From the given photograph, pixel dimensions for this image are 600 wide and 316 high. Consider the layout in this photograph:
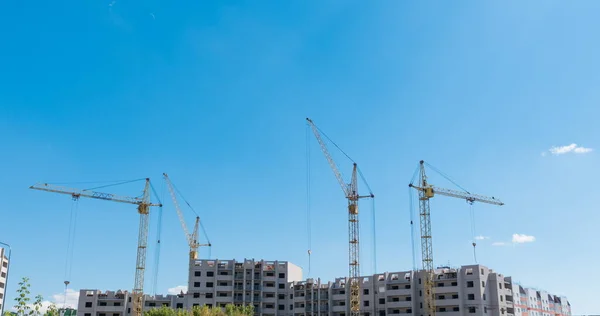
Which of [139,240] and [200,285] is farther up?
[139,240]

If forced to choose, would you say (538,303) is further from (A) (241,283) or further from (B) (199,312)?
(B) (199,312)

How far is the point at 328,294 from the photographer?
15938 centimetres

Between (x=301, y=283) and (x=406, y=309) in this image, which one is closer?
(x=406, y=309)

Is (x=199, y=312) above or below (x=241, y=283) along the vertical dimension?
below

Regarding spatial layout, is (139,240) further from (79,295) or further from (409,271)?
(409,271)

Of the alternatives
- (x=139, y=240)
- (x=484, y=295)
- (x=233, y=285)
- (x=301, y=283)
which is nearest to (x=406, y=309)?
(x=484, y=295)

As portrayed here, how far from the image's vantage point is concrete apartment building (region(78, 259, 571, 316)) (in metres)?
144

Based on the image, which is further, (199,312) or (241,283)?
(241,283)


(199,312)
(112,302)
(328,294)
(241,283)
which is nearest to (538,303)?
(328,294)

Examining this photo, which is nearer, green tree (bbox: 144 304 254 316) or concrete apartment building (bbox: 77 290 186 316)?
green tree (bbox: 144 304 254 316)

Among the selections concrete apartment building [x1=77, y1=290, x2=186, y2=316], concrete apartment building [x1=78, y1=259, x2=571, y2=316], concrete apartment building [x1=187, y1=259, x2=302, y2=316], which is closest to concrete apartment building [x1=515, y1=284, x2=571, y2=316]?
concrete apartment building [x1=78, y1=259, x2=571, y2=316]

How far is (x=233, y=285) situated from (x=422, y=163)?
58.9 m

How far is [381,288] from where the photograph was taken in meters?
154

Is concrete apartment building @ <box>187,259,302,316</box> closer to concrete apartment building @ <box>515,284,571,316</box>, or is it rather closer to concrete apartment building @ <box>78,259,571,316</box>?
concrete apartment building @ <box>78,259,571,316</box>
